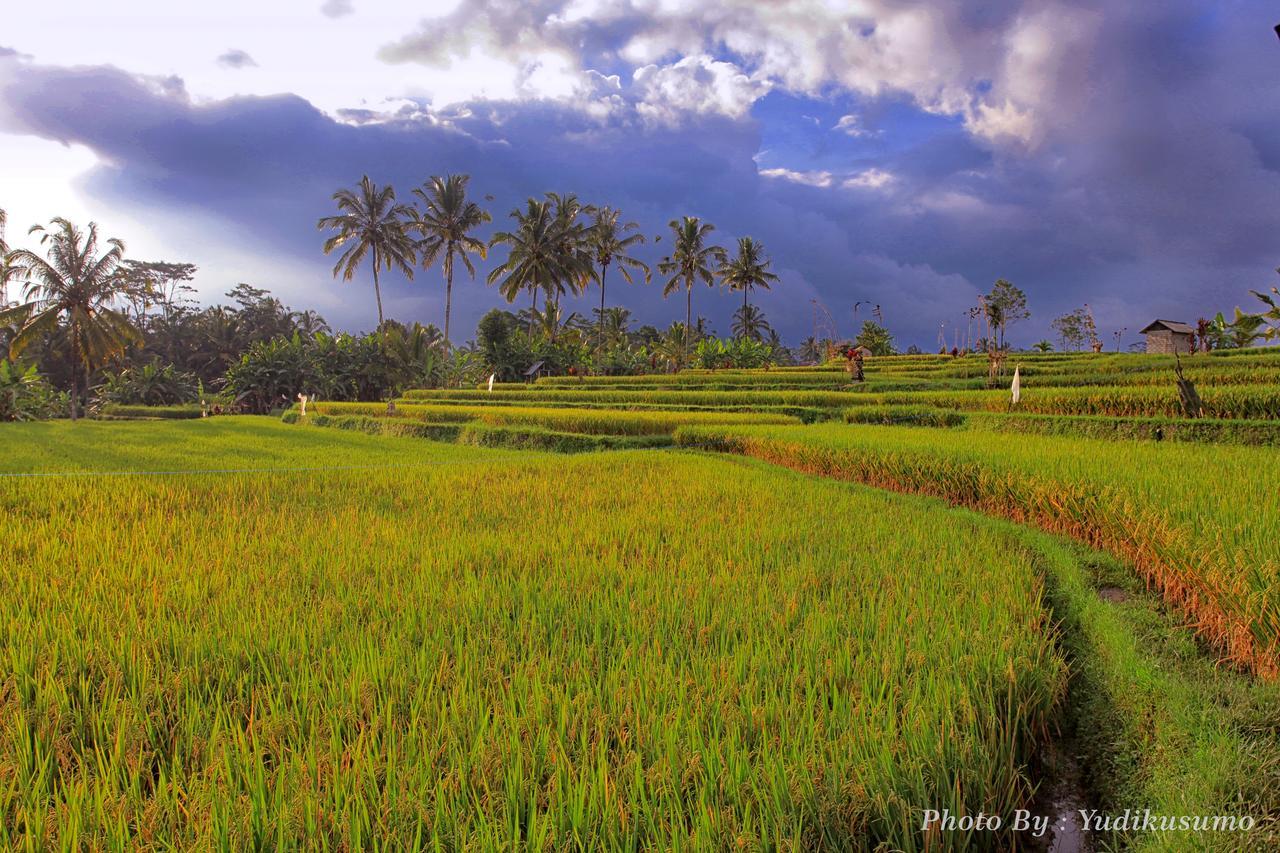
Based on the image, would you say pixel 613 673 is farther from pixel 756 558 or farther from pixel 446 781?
pixel 756 558

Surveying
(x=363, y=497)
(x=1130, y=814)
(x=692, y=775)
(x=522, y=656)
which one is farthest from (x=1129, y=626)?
(x=363, y=497)

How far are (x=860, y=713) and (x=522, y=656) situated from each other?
1106 mm

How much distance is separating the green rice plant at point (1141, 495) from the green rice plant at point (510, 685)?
29.0 inches

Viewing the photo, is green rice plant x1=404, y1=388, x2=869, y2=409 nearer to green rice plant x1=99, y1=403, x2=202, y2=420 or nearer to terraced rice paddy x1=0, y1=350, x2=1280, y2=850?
terraced rice paddy x1=0, y1=350, x2=1280, y2=850

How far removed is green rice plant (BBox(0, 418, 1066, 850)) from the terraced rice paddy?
15 millimetres

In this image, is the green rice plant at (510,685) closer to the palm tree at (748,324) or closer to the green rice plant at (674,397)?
the green rice plant at (674,397)

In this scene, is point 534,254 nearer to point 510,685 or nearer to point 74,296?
point 74,296

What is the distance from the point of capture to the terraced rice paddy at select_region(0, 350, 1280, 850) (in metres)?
1.45

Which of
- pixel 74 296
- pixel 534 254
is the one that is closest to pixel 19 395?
pixel 74 296

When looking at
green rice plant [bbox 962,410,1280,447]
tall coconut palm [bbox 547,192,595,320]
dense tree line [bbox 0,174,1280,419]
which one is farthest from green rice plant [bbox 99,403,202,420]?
green rice plant [bbox 962,410,1280,447]

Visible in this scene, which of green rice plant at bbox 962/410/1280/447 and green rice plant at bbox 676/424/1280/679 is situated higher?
green rice plant at bbox 962/410/1280/447

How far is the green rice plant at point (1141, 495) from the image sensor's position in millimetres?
2852

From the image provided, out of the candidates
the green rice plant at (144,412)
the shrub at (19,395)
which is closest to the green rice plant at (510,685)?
the shrub at (19,395)

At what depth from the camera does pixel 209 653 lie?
2211mm
